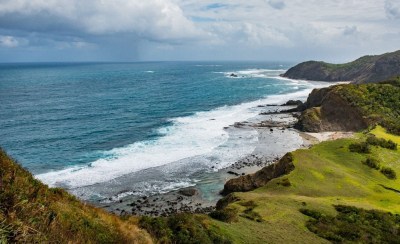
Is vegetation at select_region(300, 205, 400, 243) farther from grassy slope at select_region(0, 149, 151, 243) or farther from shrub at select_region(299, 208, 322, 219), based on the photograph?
grassy slope at select_region(0, 149, 151, 243)

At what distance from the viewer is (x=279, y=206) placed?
29.5 metres

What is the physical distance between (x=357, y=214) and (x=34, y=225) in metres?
27.2

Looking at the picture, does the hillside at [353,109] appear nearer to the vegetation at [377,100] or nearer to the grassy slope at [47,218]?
the vegetation at [377,100]

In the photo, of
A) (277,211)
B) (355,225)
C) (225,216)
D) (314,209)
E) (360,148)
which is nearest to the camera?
(225,216)

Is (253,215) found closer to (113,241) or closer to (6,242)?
(113,241)

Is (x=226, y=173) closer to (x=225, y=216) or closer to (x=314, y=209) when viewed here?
(x=314, y=209)

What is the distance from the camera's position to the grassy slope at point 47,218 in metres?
8.94

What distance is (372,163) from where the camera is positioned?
4497 cm

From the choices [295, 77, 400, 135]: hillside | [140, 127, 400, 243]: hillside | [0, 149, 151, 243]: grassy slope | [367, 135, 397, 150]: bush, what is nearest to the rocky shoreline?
[295, 77, 400, 135]: hillside

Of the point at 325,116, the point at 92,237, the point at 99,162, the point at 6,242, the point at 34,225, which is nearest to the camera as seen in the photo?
the point at 6,242

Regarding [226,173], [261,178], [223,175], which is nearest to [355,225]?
[261,178]

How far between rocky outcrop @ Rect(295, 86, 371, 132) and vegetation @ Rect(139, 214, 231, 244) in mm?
63670

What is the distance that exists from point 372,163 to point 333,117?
125ft

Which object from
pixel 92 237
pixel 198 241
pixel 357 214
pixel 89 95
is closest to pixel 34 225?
pixel 92 237
